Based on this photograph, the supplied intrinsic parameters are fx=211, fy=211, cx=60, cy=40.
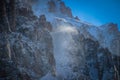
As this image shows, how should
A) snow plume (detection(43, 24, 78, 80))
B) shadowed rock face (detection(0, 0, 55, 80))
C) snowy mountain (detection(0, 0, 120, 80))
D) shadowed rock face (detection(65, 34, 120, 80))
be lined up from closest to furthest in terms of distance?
shadowed rock face (detection(0, 0, 55, 80)) → snowy mountain (detection(0, 0, 120, 80)) → snow plume (detection(43, 24, 78, 80)) → shadowed rock face (detection(65, 34, 120, 80))

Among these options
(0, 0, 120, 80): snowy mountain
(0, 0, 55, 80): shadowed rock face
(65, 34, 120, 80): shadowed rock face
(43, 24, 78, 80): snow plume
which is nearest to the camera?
(0, 0, 55, 80): shadowed rock face

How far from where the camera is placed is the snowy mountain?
239ft

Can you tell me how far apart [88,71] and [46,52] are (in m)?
32.7

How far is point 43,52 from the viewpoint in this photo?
9094cm

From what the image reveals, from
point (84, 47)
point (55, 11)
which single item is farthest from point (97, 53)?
point (55, 11)

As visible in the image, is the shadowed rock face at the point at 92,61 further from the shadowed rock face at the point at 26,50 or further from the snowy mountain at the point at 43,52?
the shadowed rock face at the point at 26,50

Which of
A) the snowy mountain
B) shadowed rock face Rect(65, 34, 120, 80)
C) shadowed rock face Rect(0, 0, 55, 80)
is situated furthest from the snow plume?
shadowed rock face Rect(0, 0, 55, 80)

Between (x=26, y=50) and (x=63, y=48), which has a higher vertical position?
(x=63, y=48)

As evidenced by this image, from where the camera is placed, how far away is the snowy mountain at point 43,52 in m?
72.8

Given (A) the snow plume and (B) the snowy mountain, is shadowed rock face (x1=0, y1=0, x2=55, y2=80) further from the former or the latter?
(A) the snow plume

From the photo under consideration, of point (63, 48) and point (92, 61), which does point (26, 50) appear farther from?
point (92, 61)

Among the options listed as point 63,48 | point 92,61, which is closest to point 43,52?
point 63,48

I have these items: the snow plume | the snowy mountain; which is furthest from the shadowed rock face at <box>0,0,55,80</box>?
the snow plume

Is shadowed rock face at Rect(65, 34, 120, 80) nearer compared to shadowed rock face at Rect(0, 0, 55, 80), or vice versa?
shadowed rock face at Rect(0, 0, 55, 80)
